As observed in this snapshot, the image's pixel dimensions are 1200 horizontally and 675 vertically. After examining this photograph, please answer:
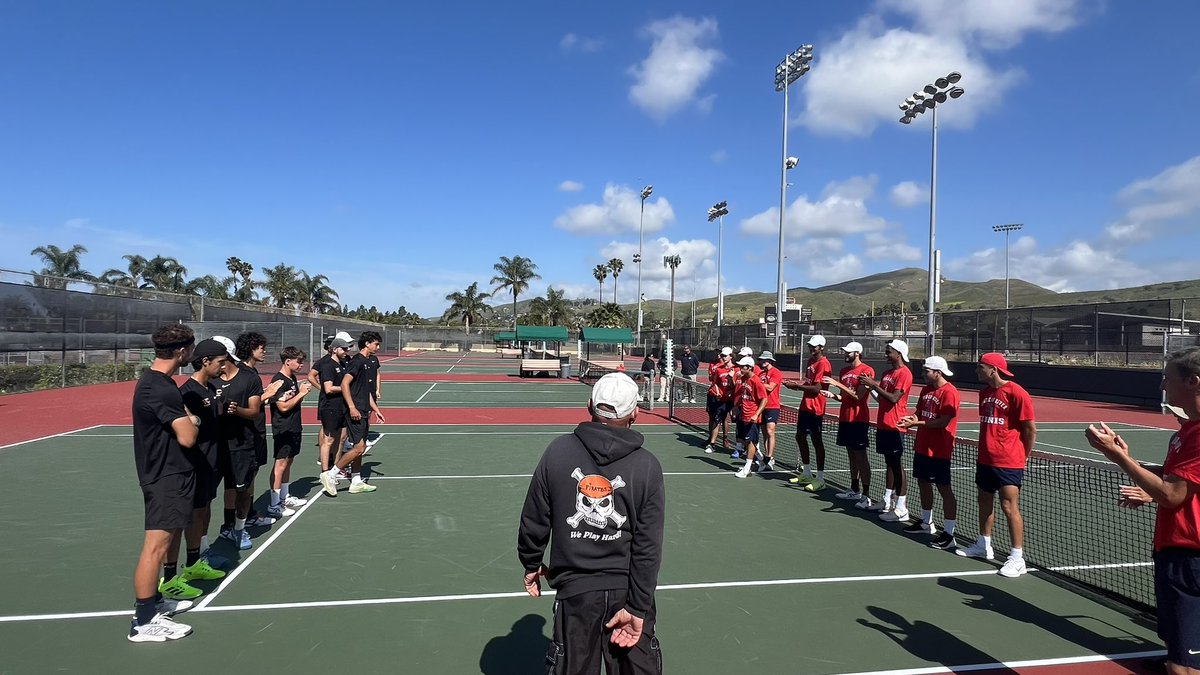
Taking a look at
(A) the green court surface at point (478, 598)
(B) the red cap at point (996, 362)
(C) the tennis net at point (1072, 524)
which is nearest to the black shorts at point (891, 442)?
(C) the tennis net at point (1072, 524)

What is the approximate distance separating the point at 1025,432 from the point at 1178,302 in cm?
2325

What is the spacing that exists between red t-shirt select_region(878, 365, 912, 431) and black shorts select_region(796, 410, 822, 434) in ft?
5.33

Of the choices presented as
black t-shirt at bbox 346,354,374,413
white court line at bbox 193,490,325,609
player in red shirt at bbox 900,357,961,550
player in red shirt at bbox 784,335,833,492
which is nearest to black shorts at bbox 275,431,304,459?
white court line at bbox 193,490,325,609

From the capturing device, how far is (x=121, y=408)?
18.2 meters

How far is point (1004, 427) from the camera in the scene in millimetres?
6188

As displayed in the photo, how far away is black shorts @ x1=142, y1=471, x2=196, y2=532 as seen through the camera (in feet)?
14.4

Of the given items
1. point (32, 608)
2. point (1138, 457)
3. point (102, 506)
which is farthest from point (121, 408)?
point (1138, 457)

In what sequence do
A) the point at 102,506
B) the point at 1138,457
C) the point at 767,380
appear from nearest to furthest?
the point at 102,506
the point at 767,380
the point at 1138,457

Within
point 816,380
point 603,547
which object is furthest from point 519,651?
point 816,380

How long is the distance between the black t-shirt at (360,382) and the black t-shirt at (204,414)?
3.14 meters

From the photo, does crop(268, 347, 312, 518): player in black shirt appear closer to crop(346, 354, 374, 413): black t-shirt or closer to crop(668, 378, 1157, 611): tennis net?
crop(346, 354, 374, 413): black t-shirt

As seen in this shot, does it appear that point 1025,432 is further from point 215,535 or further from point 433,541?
point 215,535

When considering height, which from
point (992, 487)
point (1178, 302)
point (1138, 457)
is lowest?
point (1138, 457)

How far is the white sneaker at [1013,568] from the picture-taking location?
6.11 m
